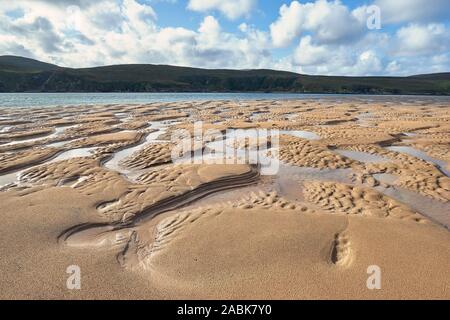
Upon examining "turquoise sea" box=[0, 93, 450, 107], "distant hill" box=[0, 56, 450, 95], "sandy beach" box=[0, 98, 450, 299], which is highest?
"distant hill" box=[0, 56, 450, 95]

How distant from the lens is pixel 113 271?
4.77m

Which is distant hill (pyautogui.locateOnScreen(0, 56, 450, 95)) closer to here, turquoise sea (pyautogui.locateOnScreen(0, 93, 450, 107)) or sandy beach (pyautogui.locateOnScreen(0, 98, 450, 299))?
turquoise sea (pyautogui.locateOnScreen(0, 93, 450, 107))

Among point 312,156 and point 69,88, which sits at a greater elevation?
point 69,88

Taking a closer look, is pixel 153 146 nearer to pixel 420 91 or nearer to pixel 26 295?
pixel 26 295

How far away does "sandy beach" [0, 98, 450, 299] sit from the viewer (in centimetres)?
446

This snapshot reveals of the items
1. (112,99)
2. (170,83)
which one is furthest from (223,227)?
(170,83)

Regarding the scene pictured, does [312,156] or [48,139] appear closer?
[312,156]

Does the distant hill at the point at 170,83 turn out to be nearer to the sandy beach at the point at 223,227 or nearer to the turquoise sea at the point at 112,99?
the turquoise sea at the point at 112,99

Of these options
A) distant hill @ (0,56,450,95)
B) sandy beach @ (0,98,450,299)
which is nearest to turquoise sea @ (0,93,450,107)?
sandy beach @ (0,98,450,299)

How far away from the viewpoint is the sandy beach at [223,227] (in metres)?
4.46

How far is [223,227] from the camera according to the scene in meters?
6.27

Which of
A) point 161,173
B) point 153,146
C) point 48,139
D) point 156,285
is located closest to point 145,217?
point 156,285

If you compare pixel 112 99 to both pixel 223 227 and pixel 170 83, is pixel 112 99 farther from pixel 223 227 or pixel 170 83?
pixel 170 83
